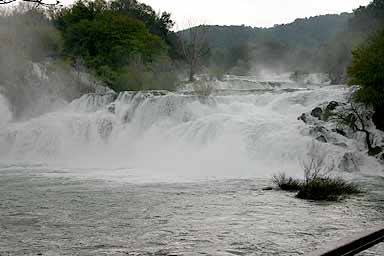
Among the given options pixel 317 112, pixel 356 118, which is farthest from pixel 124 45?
pixel 356 118

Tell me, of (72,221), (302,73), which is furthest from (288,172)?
(302,73)

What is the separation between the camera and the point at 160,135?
27.6m

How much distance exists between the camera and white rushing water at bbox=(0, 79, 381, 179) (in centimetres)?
2219

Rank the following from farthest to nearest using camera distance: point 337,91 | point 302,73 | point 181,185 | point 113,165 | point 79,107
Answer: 1. point 302,73
2. point 79,107
3. point 337,91
4. point 113,165
5. point 181,185

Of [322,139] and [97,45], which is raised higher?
[97,45]

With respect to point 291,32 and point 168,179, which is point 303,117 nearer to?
point 168,179

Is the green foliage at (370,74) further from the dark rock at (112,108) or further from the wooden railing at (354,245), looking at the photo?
the wooden railing at (354,245)

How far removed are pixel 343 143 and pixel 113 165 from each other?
9601mm

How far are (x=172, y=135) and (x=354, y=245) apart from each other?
2070cm

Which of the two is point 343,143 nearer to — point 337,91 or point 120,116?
point 337,91

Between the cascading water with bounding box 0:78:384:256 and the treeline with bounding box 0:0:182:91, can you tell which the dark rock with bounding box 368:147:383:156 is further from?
the treeline with bounding box 0:0:182:91

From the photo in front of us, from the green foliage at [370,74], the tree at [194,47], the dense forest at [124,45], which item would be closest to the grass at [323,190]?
the green foliage at [370,74]

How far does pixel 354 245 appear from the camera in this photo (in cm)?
617

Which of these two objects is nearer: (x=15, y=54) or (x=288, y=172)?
(x=288, y=172)
